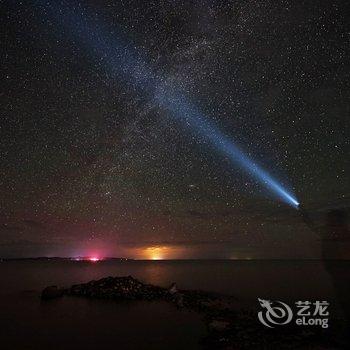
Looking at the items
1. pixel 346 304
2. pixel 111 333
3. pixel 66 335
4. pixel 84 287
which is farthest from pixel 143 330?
pixel 346 304

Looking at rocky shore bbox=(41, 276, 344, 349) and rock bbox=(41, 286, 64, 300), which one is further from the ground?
rock bbox=(41, 286, 64, 300)

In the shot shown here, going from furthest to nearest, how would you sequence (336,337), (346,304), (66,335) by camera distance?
(346,304) < (66,335) < (336,337)

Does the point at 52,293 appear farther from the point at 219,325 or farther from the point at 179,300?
the point at 219,325

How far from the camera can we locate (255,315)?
34938 mm

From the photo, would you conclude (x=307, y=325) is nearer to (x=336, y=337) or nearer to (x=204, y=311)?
(x=336, y=337)

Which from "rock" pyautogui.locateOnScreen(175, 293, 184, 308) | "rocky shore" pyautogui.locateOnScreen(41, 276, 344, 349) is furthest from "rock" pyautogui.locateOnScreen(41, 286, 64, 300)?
"rocky shore" pyautogui.locateOnScreen(41, 276, 344, 349)

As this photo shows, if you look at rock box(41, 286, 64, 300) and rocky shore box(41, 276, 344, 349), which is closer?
rocky shore box(41, 276, 344, 349)

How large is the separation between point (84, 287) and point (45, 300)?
6265 mm

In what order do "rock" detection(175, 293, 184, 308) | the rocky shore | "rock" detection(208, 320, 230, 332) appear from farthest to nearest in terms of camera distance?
1. "rock" detection(175, 293, 184, 308)
2. "rock" detection(208, 320, 230, 332)
3. the rocky shore

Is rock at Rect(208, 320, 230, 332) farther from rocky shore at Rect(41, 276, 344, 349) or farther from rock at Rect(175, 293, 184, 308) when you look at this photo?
rock at Rect(175, 293, 184, 308)

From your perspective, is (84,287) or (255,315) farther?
(84,287)

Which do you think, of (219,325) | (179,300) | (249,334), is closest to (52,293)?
(179,300)

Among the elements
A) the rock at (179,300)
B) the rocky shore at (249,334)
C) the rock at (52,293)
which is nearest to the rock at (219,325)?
the rocky shore at (249,334)

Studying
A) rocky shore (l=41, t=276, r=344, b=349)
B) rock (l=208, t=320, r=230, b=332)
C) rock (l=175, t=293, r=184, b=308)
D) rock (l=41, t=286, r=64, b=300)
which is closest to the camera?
rocky shore (l=41, t=276, r=344, b=349)
